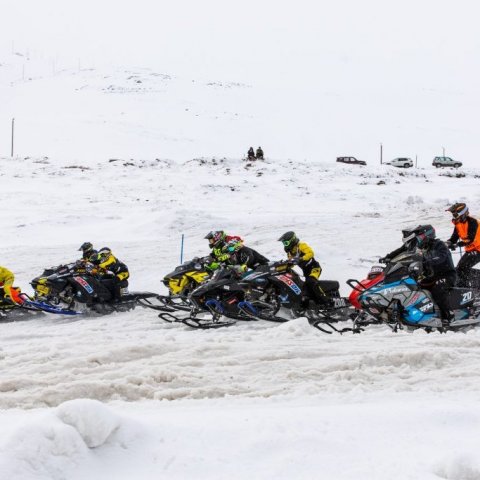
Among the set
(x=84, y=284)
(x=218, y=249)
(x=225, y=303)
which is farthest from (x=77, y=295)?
(x=225, y=303)

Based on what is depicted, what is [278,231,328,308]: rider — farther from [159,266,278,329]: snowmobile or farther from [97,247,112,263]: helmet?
[97,247,112,263]: helmet

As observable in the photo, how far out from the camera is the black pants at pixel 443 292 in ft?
27.5

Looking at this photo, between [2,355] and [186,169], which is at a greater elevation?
[186,169]

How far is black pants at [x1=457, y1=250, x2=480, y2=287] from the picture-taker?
9500 mm

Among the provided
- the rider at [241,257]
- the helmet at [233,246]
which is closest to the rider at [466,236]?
the rider at [241,257]

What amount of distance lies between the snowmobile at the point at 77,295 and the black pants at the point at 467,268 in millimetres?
4835

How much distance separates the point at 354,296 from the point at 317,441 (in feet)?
17.4

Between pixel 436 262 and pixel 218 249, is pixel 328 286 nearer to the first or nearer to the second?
pixel 436 262

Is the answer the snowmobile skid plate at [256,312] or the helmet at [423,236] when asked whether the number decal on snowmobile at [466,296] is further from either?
the snowmobile skid plate at [256,312]

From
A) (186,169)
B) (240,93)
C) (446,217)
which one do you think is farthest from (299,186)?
(240,93)

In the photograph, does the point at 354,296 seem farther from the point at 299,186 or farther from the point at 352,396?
the point at 299,186

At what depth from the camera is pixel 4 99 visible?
7425cm

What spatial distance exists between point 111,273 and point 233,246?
89.3 inches

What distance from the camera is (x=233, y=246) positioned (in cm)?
1100
